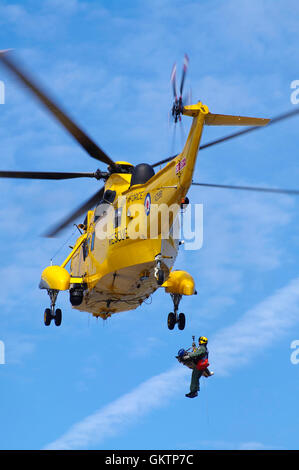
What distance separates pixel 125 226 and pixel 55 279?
5.23 meters

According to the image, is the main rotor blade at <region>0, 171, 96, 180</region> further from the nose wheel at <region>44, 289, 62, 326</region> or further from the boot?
the boot

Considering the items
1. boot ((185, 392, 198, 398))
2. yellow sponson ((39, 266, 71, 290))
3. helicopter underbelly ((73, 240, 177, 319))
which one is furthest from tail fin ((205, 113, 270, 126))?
boot ((185, 392, 198, 398))

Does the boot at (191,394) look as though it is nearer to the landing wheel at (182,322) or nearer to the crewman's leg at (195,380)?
the crewman's leg at (195,380)

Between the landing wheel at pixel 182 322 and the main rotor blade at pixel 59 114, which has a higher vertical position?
the main rotor blade at pixel 59 114

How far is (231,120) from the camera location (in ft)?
128

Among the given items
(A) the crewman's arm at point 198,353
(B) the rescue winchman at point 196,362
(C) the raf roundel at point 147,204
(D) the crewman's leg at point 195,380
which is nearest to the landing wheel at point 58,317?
(B) the rescue winchman at point 196,362

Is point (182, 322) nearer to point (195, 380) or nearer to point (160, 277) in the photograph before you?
point (195, 380)

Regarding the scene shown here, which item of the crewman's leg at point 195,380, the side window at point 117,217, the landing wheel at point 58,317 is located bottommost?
the crewman's leg at point 195,380

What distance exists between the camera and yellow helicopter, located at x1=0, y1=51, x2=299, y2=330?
125ft

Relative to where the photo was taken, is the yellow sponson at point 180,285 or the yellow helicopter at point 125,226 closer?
the yellow helicopter at point 125,226

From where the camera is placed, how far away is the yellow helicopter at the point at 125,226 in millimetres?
37969

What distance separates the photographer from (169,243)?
39750 millimetres

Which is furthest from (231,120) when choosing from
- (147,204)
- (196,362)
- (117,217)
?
(196,362)
